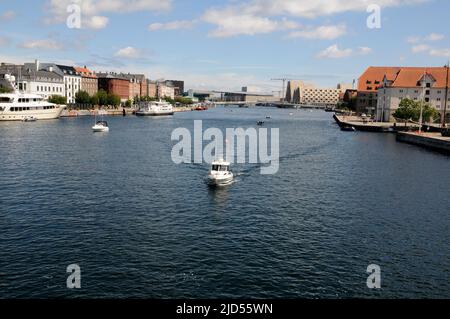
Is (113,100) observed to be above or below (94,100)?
above

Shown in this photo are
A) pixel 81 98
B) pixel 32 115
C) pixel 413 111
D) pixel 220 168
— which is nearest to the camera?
pixel 220 168

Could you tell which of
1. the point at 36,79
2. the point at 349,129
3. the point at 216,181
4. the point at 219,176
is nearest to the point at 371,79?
the point at 349,129

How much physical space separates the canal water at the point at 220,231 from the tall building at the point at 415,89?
256ft

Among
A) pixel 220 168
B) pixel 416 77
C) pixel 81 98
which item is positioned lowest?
pixel 220 168

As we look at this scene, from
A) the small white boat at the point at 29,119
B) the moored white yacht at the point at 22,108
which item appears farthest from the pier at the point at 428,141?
the moored white yacht at the point at 22,108

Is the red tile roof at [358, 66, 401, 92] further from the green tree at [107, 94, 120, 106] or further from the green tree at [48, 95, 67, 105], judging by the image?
→ the green tree at [48, 95, 67, 105]

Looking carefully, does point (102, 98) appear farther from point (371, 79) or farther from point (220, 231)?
point (220, 231)

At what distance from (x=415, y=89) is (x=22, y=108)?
11027 centimetres

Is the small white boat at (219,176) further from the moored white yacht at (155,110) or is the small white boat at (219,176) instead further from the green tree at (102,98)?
the green tree at (102,98)

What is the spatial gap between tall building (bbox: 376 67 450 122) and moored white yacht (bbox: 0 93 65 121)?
99.1 metres

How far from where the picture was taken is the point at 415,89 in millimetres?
126312

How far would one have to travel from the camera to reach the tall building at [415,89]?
409 ft

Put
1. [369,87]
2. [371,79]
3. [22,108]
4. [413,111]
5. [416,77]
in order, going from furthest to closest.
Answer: [369,87], [371,79], [22,108], [416,77], [413,111]
